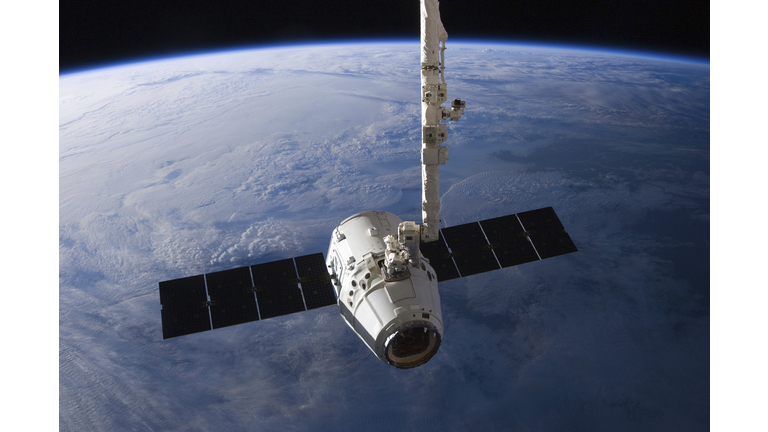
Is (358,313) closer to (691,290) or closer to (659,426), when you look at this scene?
(659,426)

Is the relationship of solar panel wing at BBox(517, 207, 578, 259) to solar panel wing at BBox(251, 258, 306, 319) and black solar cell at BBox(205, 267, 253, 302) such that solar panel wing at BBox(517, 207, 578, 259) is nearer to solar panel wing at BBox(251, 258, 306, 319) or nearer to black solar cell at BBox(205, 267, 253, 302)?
solar panel wing at BBox(251, 258, 306, 319)

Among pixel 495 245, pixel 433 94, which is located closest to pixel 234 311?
pixel 433 94

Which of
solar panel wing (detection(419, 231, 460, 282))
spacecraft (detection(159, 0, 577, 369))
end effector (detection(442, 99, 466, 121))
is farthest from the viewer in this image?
solar panel wing (detection(419, 231, 460, 282))

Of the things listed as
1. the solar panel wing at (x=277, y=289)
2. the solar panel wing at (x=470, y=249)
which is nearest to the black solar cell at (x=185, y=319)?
the solar panel wing at (x=277, y=289)

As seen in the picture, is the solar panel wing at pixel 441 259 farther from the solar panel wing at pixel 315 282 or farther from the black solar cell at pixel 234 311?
the black solar cell at pixel 234 311

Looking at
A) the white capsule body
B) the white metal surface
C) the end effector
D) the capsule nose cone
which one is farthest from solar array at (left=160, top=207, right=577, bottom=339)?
the end effector
